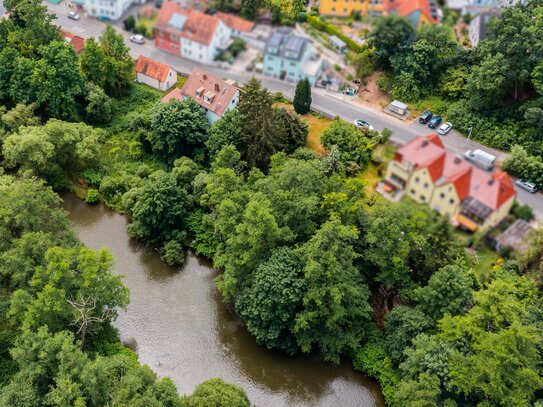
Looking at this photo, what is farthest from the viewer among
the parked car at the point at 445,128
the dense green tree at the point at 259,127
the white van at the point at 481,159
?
the dense green tree at the point at 259,127

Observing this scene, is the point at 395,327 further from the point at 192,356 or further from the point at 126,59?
the point at 126,59

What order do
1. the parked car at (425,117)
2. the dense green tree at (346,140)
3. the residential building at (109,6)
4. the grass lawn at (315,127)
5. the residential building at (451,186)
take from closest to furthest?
the residential building at (451,186) → the parked car at (425,117) → the residential building at (109,6) → the dense green tree at (346,140) → the grass lawn at (315,127)

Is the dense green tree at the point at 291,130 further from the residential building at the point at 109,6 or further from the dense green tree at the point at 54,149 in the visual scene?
the dense green tree at the point at 54,149

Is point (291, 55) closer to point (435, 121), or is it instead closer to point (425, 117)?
point (425, 117)

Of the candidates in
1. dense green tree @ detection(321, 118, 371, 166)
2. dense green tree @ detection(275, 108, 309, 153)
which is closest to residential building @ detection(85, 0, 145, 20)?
dense green tree @ detection(275, 108, 309, 153)

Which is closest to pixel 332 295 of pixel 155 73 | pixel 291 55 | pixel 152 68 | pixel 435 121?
pixel 435 121

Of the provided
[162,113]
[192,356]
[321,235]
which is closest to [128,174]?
[162,113]

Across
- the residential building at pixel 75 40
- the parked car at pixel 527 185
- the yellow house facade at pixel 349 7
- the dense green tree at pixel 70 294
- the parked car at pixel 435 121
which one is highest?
the yellow house facade at pixel 349 7

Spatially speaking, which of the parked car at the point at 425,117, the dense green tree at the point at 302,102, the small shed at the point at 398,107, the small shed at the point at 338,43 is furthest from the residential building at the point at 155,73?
the small shed at the point at 338,43
